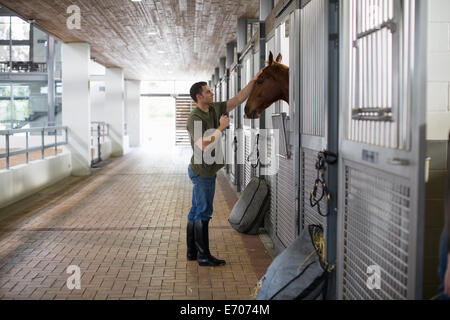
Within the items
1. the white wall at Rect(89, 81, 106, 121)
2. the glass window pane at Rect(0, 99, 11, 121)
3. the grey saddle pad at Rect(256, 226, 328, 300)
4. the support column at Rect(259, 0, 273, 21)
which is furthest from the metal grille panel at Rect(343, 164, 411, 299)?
the white wall at Rect(89, 81, 106, 121)

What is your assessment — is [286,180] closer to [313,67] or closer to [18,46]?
[313,67]

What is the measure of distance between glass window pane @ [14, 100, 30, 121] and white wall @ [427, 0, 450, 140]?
63.6ft

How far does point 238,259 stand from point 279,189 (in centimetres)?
74

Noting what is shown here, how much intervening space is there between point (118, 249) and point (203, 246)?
3.32ft

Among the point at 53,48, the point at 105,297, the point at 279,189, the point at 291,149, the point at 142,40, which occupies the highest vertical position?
the point at 53,48

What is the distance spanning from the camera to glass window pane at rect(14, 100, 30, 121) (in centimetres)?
1934

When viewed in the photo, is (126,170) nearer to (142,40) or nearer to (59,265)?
(142,40)

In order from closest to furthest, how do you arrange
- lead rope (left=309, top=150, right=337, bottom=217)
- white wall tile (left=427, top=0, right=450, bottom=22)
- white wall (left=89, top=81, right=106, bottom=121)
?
white wall tile (left=427, top=0, right=450, bottom=22)
lead rope (left=309, top=150, right=337, bottom=217)
white wall (left=89, top=81, right=106, bottom=121)

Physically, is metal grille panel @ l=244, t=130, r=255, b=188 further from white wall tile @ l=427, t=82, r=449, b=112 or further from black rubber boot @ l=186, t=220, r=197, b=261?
white wall tile @ l=427, t=82, r=449, b=112

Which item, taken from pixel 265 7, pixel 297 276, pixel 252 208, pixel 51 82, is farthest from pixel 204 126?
pixel 51 82

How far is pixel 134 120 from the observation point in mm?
22250
